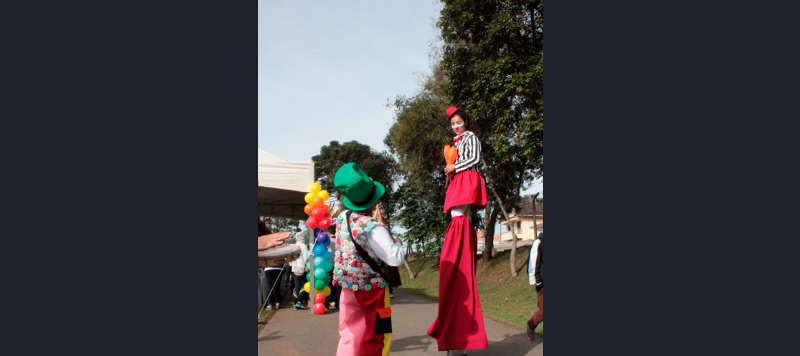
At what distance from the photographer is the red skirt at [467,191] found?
430 cm

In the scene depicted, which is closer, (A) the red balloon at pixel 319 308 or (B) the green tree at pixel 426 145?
(A) the red balloon at pixel 319 308

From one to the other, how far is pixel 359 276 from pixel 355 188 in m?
0.70

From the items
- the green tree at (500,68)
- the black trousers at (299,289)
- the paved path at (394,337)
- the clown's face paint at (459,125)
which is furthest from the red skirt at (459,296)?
the green tree at (500,68)

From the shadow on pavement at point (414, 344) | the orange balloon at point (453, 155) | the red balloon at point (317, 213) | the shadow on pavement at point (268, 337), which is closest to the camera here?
the orange balloon at point (453, 155)

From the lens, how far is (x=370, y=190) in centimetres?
373

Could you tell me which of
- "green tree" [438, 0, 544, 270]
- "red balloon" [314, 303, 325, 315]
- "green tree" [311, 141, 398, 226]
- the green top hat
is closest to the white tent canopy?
"red balloon" [314, 303, 325, 315]

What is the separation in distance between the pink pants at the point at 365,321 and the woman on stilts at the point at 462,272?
0.80 m

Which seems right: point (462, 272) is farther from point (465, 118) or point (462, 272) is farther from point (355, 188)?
point (465, 118)

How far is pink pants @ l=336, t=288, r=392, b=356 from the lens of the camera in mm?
3629

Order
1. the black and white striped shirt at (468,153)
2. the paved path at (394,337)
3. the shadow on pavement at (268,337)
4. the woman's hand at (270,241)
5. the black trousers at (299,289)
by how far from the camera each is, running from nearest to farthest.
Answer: the woman's hand at (270,241) → the black and white striped shirt at (468,153) → the paved path at (394,337) → the shadow on pavement at (268,337) → the black trousers at (299,289)

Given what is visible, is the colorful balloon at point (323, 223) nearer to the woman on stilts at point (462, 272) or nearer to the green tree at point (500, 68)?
the woman on stilts at point (462, 272)

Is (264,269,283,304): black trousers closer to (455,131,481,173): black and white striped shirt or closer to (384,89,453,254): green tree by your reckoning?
(455,131,481,173): black and white striped shirt

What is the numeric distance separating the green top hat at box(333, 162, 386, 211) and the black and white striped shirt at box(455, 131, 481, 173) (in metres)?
1.06

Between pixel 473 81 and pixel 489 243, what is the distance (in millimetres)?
10251
